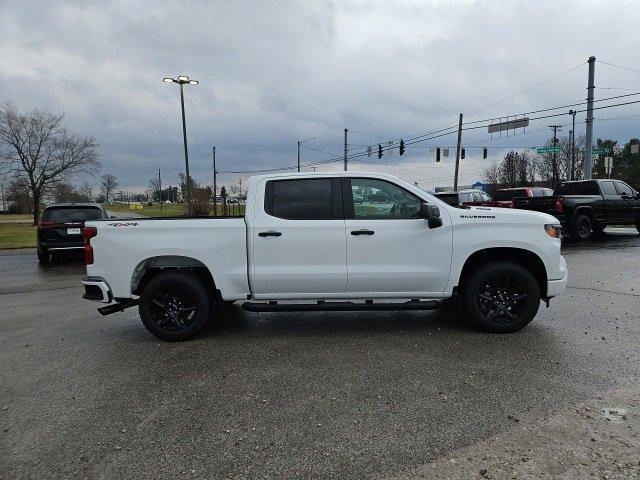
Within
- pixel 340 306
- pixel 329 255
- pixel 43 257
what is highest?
pixel 329 255

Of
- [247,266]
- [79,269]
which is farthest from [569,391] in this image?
[79,269]

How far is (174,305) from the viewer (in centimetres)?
517

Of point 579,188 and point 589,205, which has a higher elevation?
point 579,188

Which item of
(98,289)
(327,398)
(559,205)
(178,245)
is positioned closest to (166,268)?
(178,245)

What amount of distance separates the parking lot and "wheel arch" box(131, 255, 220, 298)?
0.65 meters

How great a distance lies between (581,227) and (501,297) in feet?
39.0

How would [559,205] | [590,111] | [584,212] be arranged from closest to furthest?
1. [559,205]
2. [584,212]
3. [590,111]

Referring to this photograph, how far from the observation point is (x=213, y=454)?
2877 mm

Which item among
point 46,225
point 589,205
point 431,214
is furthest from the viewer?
point 589,205

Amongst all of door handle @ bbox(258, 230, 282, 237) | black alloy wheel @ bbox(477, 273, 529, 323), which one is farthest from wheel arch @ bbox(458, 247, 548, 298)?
door handle @ bbox(258, 230, 282, 237)

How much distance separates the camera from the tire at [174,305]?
5078mm

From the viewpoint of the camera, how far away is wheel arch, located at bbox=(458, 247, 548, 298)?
521cm

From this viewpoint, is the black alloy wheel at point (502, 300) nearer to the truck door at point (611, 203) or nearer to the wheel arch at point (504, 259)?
the wheel arch at point (504, 259)

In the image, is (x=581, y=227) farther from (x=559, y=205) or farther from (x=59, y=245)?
(x=59, y=245)
